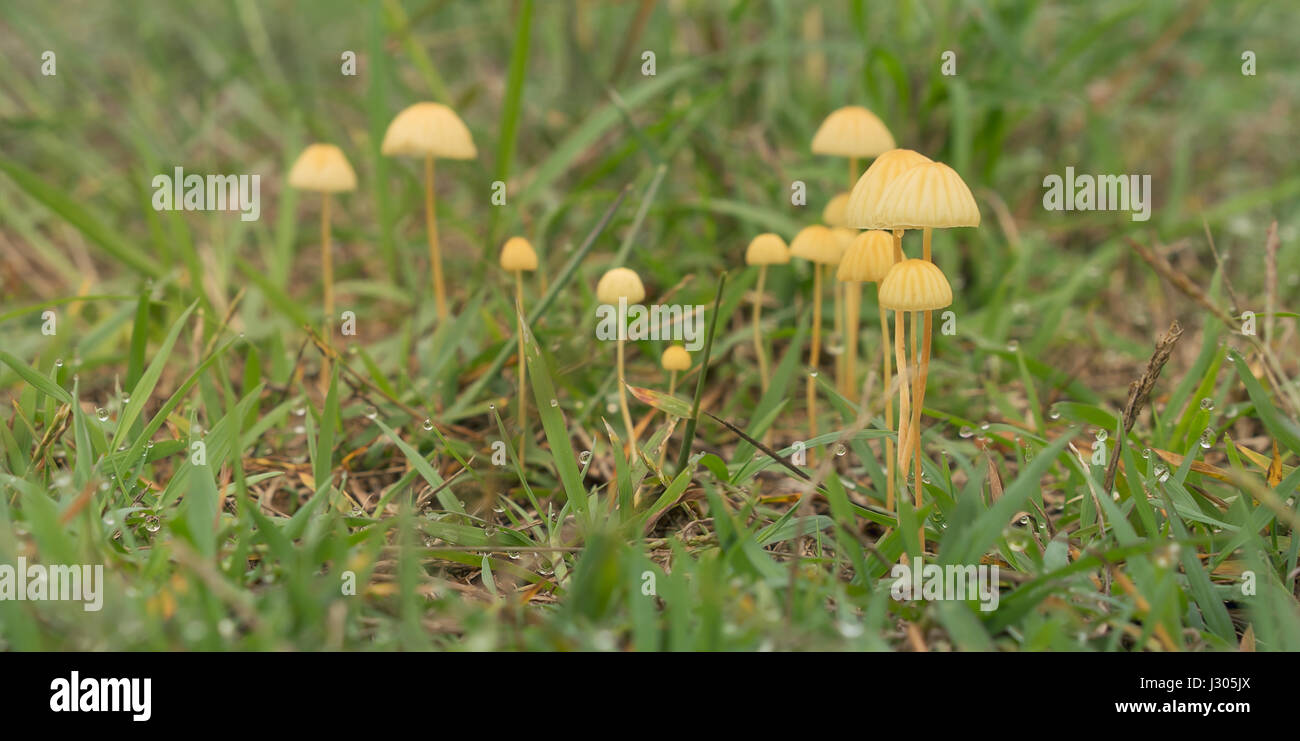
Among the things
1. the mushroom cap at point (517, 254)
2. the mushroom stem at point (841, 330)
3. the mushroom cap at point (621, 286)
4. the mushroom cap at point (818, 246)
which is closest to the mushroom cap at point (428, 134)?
the mushroom cap at point (517, 254)

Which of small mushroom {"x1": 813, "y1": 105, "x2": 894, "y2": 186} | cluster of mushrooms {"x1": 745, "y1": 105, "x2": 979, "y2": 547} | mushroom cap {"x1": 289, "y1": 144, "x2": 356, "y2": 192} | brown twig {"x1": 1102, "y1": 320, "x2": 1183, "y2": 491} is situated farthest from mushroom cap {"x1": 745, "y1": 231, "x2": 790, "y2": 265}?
mushroom cap {"x1": 289, "y1": 144, "x2": 356, "y2": 192}

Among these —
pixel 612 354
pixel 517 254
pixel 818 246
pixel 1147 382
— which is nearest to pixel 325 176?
pixel 517 254

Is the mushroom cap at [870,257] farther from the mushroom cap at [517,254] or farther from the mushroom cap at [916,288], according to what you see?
the mushroom cap at [517,254]

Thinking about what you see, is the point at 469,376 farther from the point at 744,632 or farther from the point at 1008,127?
the point at 1008,127

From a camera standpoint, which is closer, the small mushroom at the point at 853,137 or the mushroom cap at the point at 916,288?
the mushroom cap at the point at 916,288

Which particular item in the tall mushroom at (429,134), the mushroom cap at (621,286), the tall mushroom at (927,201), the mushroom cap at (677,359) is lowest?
the mushroom cap at (677,359)

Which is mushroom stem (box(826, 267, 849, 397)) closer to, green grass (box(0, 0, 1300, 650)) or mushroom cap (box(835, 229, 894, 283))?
green grass (box(0, 0, 1300, 650))
